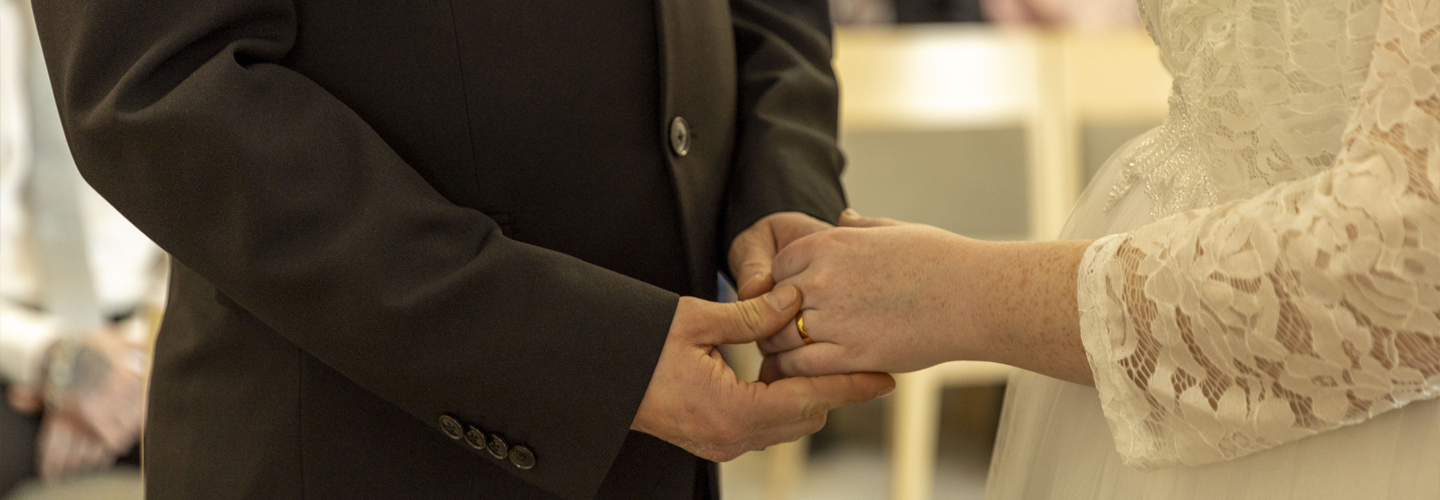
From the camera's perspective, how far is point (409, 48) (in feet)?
2.41

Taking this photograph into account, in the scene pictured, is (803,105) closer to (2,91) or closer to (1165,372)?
(1165,372)

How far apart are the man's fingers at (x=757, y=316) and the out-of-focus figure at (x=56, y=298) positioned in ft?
4.20

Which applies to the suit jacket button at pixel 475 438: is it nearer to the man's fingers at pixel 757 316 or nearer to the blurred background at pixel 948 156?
the man's fingers at pixel 757 316

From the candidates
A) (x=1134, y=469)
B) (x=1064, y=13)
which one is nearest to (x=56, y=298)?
(x=1134, y=469)

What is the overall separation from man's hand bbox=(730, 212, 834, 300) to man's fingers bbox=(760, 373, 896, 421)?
5.0 inches

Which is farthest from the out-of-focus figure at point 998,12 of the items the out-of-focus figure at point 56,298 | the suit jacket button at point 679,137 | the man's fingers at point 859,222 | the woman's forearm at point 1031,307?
the woman's forearm at point 1031,307

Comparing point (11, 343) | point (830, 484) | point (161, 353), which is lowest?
point (830, 484)

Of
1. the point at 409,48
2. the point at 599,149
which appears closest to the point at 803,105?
the point at 599,149

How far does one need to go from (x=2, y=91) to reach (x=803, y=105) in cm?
149

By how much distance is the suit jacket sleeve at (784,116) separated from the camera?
958mm

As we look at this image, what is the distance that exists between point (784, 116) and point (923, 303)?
1.01 ft

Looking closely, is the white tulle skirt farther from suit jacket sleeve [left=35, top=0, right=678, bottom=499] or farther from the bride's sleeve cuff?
suit jacket sleeve [left=35, top=0, right=678, bottom=499]

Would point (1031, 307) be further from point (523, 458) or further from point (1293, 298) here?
point (523, 458)

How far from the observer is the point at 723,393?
28.7 inches
